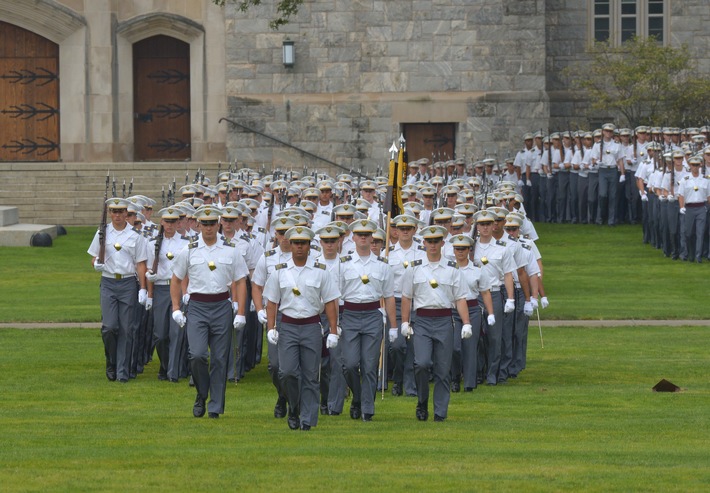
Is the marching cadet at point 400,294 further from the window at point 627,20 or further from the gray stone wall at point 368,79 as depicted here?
the window at point 627,20

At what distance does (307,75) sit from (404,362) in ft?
76.0

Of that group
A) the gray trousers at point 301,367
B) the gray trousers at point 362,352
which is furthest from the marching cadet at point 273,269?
the gray trousers at point 362,352

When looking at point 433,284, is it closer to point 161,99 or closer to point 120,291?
point 120,291

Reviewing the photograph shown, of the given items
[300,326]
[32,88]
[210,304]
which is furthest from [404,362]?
[32,88]

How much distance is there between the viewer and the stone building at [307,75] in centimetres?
4044

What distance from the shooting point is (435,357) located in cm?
1573

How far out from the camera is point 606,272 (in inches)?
1177

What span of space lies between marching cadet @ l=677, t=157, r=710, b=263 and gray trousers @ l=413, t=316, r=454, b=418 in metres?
15.5

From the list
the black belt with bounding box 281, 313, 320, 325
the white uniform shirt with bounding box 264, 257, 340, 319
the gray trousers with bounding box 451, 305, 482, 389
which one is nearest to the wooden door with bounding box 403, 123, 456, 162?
the gray trousers with bounding box 451, 305, 482, 389

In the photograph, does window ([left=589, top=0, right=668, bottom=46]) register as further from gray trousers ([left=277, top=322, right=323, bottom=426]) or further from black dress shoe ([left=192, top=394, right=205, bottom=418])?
gray trousers ([left=277, top=322, right=323, bottom=426])

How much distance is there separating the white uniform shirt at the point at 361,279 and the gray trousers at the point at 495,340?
10.1ft

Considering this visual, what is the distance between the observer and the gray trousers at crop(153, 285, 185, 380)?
18.9 meters

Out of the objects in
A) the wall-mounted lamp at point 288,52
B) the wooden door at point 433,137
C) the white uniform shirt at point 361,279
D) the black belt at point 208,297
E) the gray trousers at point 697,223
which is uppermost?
the wall-mounted lamp at point 288,52

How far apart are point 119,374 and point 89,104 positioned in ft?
75.5
